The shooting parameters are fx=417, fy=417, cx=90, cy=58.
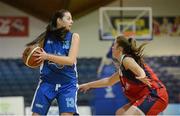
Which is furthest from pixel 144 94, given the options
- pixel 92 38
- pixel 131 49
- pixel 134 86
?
pixel 92 38

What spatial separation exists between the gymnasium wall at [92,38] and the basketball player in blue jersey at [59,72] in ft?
30.3

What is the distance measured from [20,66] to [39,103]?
8.87 meters

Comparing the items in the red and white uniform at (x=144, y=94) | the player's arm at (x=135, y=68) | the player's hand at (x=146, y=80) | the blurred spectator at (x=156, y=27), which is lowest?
the red and white uniform at (x=144, y=94)

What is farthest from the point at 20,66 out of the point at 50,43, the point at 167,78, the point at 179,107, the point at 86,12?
the point at 50,43

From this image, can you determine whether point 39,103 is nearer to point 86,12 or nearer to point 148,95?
point 148,95

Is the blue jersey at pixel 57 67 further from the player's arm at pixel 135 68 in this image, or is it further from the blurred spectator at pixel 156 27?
the blurred spectator at pixel 156 27

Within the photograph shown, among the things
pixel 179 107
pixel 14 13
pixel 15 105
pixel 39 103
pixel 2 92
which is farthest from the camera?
pixel 14 13

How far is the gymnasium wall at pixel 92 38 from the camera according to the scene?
12977 mm

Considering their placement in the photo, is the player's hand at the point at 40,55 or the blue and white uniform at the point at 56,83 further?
the blue and white uniform at the point at 56,83

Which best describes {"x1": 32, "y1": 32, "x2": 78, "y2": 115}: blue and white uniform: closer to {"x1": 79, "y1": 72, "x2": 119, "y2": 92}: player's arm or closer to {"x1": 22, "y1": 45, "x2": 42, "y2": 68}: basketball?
{"x1": 22, "y1": 45, "x2": 42, "y2": 68}: basketball

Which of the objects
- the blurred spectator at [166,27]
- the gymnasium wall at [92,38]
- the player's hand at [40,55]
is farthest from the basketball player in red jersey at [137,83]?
the blurred spectator at [166,27]

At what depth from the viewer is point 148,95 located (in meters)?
3.78

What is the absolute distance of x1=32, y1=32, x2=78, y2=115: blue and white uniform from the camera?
12.1 feet

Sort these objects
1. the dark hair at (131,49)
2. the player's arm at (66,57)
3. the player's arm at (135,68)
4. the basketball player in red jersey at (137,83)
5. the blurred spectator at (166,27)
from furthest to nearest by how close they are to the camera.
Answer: the blurred spectator at (166,27), the dark hair at (131,49), the basketball player in red jersey at (137,83), the player's arm at (135,68), the player's arm at (66,57)
